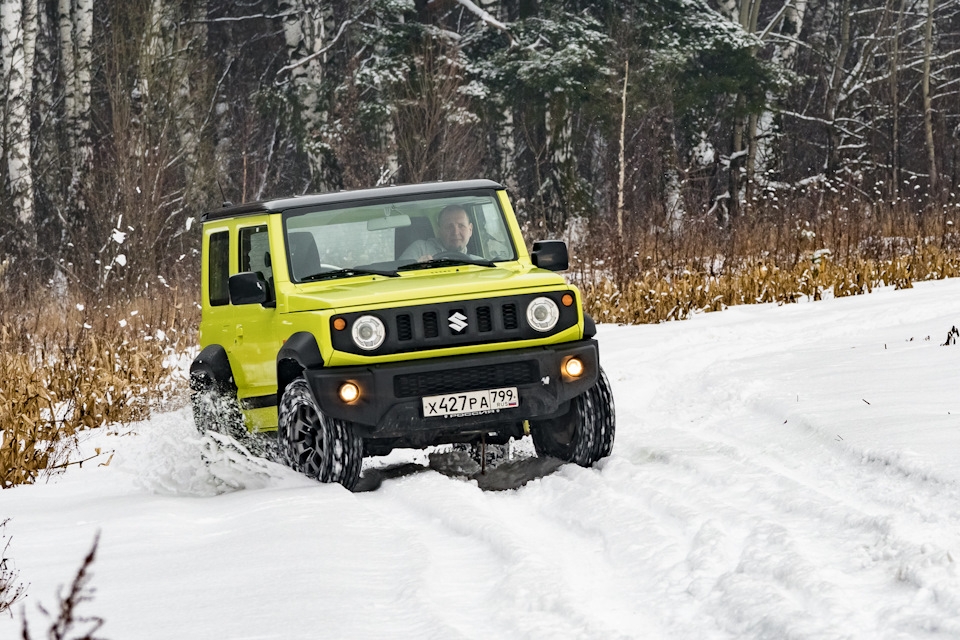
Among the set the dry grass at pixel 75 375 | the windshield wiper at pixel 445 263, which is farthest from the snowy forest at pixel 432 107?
→ the windshield wiper at pixel 445 263

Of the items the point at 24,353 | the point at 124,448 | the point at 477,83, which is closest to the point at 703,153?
the point at 477,83

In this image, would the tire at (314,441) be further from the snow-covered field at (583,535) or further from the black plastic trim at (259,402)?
the black plastic trim at (259,402)

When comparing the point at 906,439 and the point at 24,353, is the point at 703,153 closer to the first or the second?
the point at 24,353

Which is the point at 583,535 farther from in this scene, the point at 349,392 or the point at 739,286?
the point at 739,286

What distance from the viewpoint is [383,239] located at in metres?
7.27

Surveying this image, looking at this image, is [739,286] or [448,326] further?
[739,286]

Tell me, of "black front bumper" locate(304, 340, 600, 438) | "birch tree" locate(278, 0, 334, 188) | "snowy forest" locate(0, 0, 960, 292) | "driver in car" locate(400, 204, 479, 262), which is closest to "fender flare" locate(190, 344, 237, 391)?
"driver in car" locate(400, 204, 479, 262)

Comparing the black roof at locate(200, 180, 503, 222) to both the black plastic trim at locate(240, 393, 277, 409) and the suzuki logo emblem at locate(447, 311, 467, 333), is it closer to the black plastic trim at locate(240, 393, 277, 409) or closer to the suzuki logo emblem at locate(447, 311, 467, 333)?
the black plastic trim at locate(240, 393, 277, 409)

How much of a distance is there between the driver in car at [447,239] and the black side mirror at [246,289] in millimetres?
844

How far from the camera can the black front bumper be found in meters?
6.22

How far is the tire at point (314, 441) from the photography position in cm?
635

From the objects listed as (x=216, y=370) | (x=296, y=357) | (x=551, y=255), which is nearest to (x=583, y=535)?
(x=296, y=357)

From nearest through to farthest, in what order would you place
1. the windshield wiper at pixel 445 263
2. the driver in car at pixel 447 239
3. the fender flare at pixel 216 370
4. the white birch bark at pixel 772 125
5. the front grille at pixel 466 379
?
1. the front grille at pixel 466 379
2. the windshield wiper at pixel 445 263
3. the driver in car at pixel 447 239
4. the fender flare at pixel 216 370
5. the white birch bark at pixel 772 125

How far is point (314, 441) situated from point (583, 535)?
1789mm
